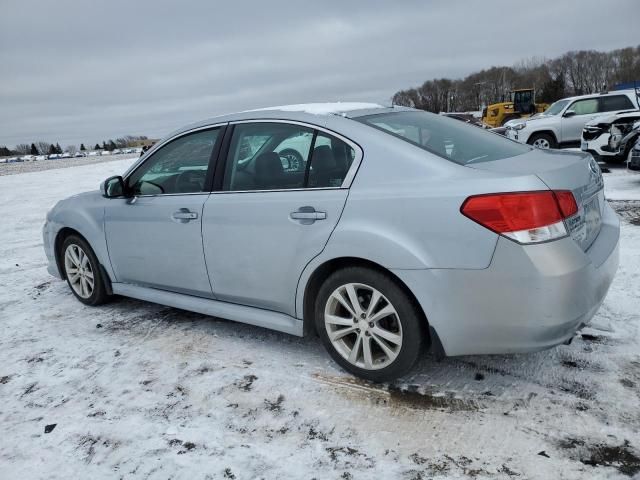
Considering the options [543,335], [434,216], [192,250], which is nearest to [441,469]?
[543,335]

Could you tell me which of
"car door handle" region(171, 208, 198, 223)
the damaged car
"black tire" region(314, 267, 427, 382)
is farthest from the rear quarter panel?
the damaged car

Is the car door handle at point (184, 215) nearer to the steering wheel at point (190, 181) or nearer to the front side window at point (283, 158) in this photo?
the steering wheel at point (190, 181)

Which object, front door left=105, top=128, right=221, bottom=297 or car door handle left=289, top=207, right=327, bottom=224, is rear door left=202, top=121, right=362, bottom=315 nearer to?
car door handle left=289, top=207, right=327, bottom=224

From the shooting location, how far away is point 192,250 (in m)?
3.64

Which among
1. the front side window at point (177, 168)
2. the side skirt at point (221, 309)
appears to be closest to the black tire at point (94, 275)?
the side skirt at point (221, 309)

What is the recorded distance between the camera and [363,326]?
2957 mm

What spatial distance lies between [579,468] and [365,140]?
187 cm

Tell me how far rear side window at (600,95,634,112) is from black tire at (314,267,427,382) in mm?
13863

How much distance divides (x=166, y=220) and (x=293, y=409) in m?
1.69

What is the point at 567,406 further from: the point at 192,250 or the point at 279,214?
the point at 192,250

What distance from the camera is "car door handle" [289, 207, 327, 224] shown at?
9.70 feet

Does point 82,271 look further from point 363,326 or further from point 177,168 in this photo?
point 363,326

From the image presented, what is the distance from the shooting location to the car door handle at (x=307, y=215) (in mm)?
2957

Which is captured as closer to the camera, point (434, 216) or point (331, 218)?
point (434, 216)
